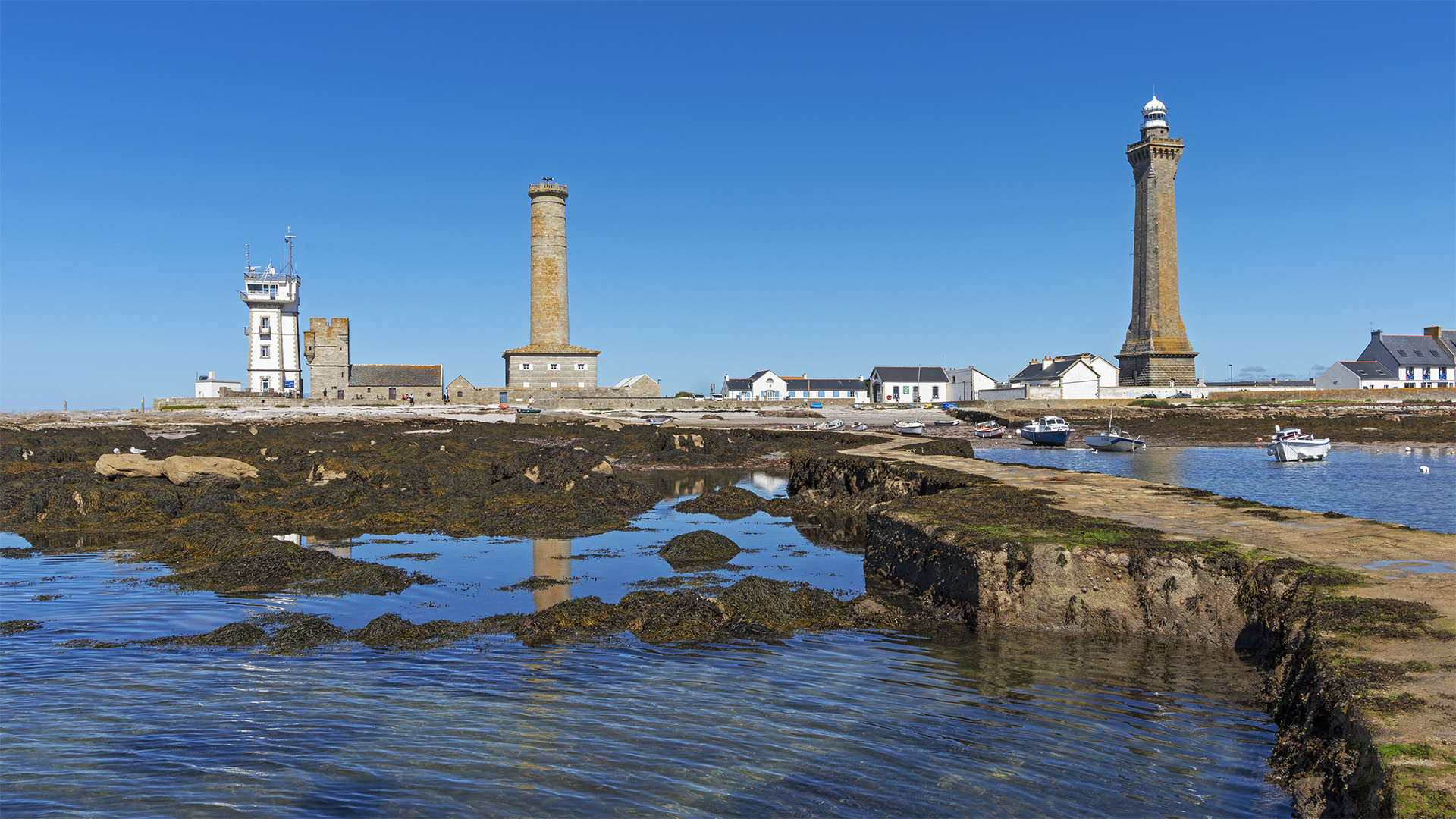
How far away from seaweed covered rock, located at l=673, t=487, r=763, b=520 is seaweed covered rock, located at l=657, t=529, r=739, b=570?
17.1 feet

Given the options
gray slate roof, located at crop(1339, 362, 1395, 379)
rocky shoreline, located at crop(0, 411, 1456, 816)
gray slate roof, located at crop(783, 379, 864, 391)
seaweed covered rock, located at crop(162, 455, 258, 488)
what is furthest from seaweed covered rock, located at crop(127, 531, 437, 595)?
gray slate roof, located at crop(1339, 362, 1395, 379)

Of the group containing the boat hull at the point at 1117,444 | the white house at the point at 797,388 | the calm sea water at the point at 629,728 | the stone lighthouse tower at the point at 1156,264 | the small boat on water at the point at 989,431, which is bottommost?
the calm sea water at the point at 629,728

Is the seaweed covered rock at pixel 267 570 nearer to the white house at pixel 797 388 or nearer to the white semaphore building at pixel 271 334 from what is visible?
the white semaphore building at pixel 271 334

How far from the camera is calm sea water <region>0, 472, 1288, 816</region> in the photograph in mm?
6004

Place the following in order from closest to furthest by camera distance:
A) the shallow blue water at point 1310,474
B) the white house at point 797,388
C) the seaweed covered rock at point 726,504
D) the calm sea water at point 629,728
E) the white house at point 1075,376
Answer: the calm sea water at point 629,728
the seaweed covered rock at point 726,504
the shallow blue water at point 1310,474
the white house at point 1075,376
the white house at point 797,388

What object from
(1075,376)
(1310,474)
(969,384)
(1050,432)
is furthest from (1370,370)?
(1310,474)

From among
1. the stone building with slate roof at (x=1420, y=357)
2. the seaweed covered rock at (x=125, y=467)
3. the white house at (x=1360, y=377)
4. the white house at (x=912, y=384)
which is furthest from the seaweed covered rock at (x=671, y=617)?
the stone building with slate roof at (x=1420, y=357)

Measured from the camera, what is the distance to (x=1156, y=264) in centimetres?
7650

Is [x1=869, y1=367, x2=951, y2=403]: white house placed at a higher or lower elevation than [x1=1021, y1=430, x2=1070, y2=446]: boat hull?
higher

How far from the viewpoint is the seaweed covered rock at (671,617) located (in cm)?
1038

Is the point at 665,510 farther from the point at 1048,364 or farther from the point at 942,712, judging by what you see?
the point at 1048,364

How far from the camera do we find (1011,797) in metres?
6.02

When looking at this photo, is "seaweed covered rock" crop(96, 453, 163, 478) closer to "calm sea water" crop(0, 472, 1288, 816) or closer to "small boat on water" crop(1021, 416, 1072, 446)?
"calm sea water" crop(0, 472, 1288, 816)

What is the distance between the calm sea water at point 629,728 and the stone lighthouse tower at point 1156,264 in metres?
76.1
